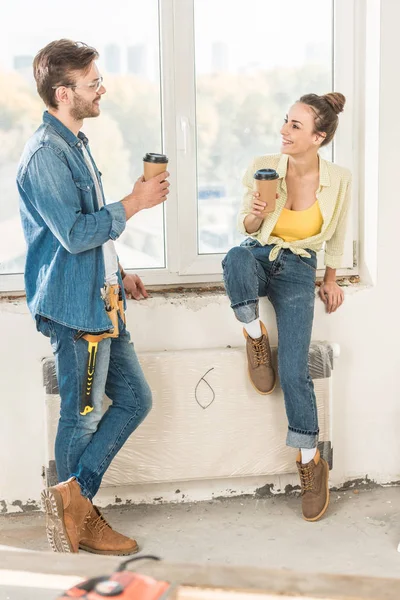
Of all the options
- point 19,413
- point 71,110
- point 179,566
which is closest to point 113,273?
point 71,110

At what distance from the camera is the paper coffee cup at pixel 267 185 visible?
235cm

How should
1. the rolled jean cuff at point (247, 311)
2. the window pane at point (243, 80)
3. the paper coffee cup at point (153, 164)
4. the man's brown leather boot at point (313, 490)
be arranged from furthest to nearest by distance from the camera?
the window pane at point (243, 80) < the man's brown leather boot at point (313, 490) < the rolled jean cuff at point (247, 311) < the paper coffee cup at point (153, 164)

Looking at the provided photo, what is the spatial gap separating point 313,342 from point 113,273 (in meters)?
0.88

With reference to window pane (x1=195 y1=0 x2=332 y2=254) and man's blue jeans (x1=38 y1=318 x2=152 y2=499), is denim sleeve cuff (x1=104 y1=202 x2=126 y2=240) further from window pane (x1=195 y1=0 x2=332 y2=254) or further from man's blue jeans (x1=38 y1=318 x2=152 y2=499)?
window pane (x1=195 y1=0 x2=332 y2=254)

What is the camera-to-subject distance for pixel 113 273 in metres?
2.34

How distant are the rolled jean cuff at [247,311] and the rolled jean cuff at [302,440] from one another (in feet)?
1.39

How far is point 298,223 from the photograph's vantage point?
2.68 meters

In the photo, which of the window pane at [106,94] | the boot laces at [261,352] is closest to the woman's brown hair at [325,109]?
the window pane at [106,94]

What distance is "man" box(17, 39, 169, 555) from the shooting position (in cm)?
216

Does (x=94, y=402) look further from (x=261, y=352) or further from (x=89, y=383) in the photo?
(x=261, y=352)

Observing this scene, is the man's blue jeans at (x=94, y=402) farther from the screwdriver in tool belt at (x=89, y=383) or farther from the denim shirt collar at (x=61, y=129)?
the denim shirt collar at (x=61, y=129)

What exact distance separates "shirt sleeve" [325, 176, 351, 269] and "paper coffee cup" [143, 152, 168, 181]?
2.39ft

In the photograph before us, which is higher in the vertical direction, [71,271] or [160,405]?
[71,271]

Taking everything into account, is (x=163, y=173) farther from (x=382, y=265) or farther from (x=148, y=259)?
(x=382, y=265)
